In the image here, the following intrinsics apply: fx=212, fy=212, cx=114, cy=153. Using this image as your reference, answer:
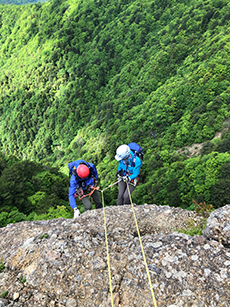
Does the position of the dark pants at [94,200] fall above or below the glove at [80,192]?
below

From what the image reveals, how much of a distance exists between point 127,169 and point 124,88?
381ft

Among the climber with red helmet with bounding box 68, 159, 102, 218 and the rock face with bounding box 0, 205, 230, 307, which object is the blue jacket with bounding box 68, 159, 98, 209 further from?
the rock face with bounding box 0, 205, 230, 307

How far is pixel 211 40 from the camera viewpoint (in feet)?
297

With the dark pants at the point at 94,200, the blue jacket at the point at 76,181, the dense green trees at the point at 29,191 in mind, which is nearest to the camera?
the blue jacket at the point at 76,181

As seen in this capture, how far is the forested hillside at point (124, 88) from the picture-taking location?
5631 centimetres

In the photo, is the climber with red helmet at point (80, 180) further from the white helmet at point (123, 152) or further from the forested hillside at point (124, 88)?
the forested hillside at point (124, 88)

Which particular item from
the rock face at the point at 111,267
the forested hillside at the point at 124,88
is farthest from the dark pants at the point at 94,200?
the forested hillside at the point at 124,88

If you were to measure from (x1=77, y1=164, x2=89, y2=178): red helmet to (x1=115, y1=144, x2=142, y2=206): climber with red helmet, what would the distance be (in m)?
1.22

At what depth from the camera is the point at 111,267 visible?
502cm

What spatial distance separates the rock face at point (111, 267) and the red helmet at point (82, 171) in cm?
188

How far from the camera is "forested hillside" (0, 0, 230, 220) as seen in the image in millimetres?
56312

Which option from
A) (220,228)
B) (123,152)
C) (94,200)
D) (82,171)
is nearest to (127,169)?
(123,152)

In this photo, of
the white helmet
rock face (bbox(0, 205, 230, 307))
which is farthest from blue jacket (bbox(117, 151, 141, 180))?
rock face (bbox(0, 205, 230, 307))

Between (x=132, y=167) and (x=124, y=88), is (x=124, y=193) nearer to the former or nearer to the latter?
(x=132, y=167)
